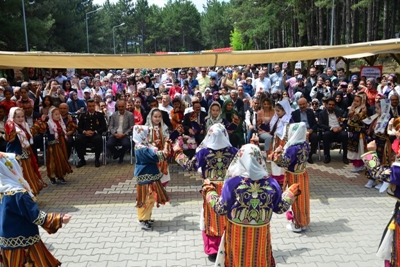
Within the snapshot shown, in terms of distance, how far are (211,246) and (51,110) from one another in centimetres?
483

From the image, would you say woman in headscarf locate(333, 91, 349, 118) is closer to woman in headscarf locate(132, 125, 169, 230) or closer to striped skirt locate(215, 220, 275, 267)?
woman in headscarf locate(132, 125, 169, 230)

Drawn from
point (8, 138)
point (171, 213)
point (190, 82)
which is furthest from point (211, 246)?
point (190, 82)

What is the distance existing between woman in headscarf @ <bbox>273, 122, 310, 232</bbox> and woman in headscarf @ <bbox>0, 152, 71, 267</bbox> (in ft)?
10.1

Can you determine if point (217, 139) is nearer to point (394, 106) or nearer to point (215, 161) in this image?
point (215, 161)

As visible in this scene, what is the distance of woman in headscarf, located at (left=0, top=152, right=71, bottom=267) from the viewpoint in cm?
333

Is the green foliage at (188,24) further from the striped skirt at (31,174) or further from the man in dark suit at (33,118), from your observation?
the striped skirt at (31,174)

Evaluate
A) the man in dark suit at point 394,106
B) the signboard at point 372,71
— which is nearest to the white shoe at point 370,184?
the man in dark suit at point 394,106

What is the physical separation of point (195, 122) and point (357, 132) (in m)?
3.61

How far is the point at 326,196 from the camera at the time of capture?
270 inches

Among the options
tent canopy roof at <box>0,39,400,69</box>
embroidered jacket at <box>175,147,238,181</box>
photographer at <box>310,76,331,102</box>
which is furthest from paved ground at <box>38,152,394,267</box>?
photographer at <box>310,76,331,102</box>

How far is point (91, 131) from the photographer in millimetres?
8953

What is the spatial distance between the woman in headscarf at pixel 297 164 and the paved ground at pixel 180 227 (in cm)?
23

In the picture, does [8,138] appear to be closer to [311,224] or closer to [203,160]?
[203,160]

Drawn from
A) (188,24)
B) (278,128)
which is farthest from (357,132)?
(188,24)
